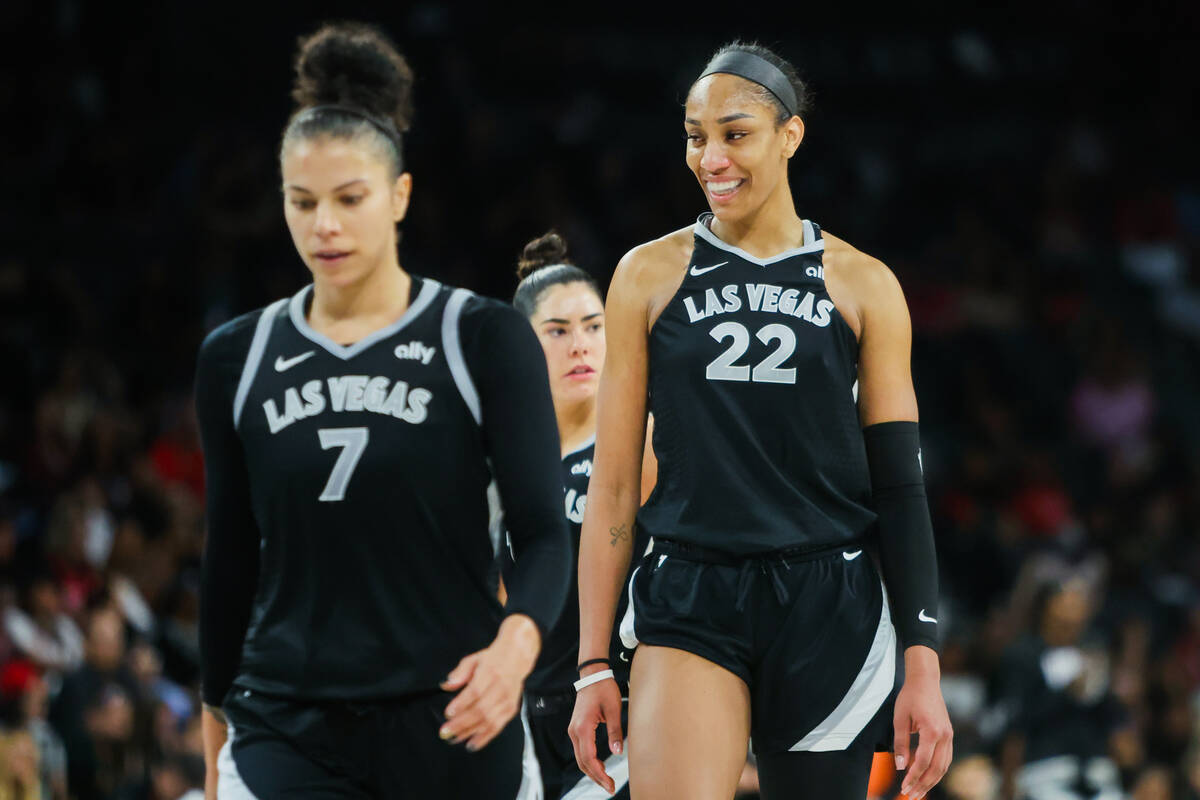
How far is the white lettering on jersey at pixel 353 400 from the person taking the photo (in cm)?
323

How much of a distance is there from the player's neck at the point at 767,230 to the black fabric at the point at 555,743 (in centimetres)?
150

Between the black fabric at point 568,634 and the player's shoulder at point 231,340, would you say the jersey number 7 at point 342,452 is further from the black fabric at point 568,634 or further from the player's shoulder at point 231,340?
the black fabric at point 568,634

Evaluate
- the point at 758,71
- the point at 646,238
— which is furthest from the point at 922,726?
the point at 646,238

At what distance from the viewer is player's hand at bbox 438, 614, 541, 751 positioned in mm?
3018

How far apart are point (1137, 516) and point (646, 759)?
9.10 meters

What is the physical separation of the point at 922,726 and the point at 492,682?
3.63 ft

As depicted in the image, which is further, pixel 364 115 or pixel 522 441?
pixel 364 115

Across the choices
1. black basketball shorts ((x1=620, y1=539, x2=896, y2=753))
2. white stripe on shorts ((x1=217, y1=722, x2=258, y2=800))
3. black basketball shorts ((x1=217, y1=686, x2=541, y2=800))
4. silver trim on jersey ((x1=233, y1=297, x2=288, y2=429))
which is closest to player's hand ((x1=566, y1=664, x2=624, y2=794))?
black basketball shorts ((x1=620, y1=539, x2=896, y2=753))

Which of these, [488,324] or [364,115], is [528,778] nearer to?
[488,324]

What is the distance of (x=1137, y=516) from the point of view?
11844mm

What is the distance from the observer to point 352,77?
12.2 ft

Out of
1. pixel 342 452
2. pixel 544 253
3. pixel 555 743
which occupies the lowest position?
pixel 555 743

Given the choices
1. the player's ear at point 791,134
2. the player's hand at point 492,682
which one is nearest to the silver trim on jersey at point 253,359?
the player's hand at point 492,682

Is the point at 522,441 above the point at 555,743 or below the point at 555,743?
above
